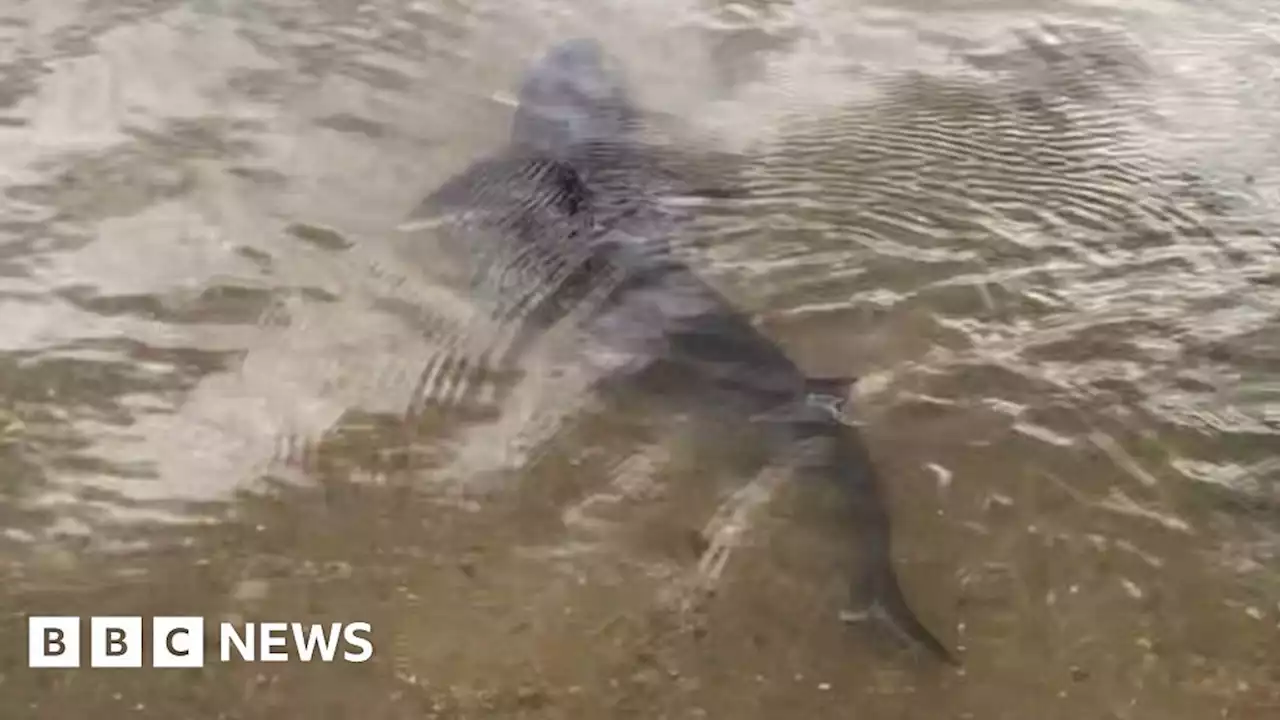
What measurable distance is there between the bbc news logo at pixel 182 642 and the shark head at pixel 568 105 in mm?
1156

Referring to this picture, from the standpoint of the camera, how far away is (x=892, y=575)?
7.26 feet

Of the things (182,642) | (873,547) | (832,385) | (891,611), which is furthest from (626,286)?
(182,642)

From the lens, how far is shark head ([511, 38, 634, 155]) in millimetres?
2883

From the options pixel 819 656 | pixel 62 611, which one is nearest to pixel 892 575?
pixel 819 656

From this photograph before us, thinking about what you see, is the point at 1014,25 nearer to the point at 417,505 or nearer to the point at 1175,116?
the point at 1175,116

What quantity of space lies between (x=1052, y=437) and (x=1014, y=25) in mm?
1211

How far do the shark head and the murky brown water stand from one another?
9 centimetres

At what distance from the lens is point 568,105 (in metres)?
2.93

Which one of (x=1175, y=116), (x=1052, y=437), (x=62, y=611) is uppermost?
(x=1175, y=116)

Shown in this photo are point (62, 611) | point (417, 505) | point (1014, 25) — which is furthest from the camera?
point (1014, 25)

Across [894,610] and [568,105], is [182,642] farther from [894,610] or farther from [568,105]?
[568,105]

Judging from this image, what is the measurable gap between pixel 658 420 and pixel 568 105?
0.83 m

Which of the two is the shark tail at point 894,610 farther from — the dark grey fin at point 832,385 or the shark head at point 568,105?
the shark head at point 568,105

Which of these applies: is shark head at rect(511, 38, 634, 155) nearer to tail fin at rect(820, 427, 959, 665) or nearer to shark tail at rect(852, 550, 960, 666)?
tail fin at rect(820, 427, 959, 665)
